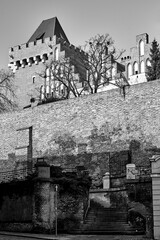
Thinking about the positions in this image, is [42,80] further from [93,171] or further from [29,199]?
[29,199]

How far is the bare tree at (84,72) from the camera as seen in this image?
40.1 meters

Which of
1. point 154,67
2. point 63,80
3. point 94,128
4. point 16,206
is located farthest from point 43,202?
point 63,80

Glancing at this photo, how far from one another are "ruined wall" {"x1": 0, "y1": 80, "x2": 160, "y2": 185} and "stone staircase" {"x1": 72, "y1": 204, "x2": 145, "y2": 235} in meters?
6.53

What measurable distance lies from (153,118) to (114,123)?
2.86 metres

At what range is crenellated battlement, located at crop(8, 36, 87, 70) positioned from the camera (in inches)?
2078

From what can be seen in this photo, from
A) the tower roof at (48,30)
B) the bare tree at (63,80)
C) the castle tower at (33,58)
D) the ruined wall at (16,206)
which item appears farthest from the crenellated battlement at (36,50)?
the ruined wall at (16,206)

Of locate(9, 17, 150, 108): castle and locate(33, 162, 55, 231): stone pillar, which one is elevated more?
locate(9, 17, 150, 108): castle

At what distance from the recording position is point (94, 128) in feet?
100

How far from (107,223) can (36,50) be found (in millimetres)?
37977

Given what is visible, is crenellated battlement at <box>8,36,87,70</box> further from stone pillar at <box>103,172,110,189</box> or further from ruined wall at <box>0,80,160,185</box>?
stone pillar at <box>103,172,110,189</box>

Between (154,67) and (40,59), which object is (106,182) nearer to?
(154,67)

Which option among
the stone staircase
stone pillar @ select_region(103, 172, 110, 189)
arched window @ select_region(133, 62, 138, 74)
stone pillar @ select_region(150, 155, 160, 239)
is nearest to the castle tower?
arched window @ select_region(133, 62, 138, 74)

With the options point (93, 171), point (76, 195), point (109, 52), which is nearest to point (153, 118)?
point (93, 171)

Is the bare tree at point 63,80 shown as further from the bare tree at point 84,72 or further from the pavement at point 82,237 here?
the pavement at point 82,237
